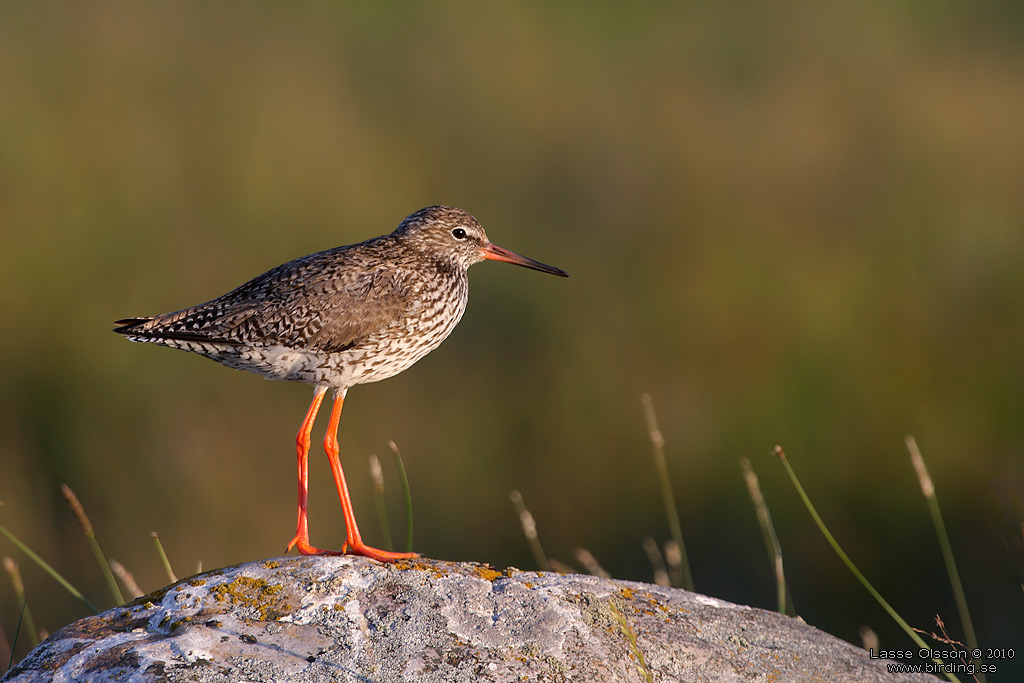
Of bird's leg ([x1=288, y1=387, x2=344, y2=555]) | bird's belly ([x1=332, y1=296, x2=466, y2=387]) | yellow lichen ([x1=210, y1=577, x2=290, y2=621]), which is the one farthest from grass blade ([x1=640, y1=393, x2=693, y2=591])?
yellow lichen ([x1=210, y1=577, x2=290, y2=621])

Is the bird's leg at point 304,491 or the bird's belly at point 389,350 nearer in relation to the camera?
the bird's leg at point 304,491

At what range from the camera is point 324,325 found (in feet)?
15.5

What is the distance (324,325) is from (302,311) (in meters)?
0.13

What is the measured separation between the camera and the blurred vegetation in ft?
25.3

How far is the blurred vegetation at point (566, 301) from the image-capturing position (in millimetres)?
7723

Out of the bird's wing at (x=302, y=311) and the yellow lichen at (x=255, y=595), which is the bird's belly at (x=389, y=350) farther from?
the yellow lichen at (x=255, y=595)

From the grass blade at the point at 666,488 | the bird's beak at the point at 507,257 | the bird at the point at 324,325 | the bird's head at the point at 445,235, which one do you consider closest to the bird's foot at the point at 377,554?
the bird at the point at 324,325

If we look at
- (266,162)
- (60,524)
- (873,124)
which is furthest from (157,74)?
(873,124)

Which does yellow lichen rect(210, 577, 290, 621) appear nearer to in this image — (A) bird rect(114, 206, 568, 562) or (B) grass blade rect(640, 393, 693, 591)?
(A) bird rect(114, 206, 568, 562)

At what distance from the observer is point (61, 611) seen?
753 centimetres

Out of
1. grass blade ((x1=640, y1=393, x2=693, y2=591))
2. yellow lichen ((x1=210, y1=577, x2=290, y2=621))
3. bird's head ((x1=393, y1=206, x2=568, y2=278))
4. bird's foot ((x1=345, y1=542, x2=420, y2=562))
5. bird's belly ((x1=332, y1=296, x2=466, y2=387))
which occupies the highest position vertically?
bird's head ((x1=393, y1=206, x2=568, y2=278))

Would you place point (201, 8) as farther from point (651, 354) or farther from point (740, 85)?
point (651, 354)

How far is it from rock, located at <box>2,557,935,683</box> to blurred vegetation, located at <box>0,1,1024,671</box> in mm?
3702

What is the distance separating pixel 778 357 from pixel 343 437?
11.8 ft
